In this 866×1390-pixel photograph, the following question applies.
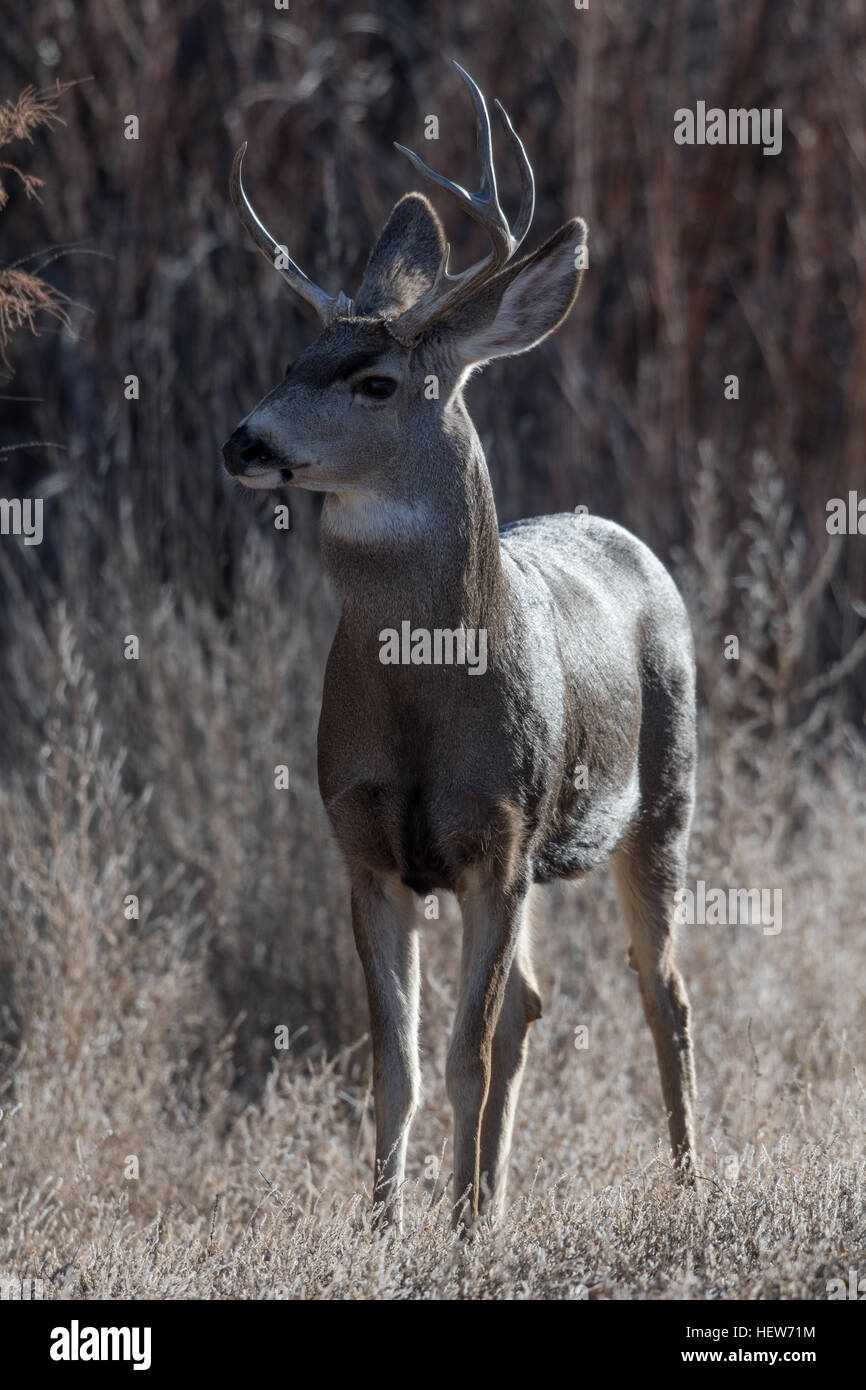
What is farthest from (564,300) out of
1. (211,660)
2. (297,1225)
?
(211,660)

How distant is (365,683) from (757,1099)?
1980mm

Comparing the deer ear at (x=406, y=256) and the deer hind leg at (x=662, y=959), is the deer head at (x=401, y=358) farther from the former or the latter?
the deer hind leg at (x=662, y=959)

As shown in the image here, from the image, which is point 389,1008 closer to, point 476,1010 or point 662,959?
point 476,1010

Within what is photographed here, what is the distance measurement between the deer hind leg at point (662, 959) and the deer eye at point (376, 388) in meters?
1.70

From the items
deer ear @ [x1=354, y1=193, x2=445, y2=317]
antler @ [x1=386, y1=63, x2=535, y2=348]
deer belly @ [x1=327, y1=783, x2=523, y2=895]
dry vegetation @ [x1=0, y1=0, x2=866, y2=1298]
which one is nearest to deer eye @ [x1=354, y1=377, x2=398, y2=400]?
antler @ [x1=386, y1=63, x2=535, y2=348]

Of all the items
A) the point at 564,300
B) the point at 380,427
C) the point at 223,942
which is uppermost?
the point at 564,300

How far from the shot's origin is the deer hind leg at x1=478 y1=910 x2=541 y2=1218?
4.79m

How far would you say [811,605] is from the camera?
9289mm

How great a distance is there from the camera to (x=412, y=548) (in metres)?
4.42

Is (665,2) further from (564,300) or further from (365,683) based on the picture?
(365,683)

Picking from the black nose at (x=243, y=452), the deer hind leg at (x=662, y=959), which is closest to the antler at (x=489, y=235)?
the black nose at (x=243, y=452)

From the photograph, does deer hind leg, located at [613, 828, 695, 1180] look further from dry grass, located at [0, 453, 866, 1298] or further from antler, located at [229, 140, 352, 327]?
antler, located at [229, 140, 352, 327]
